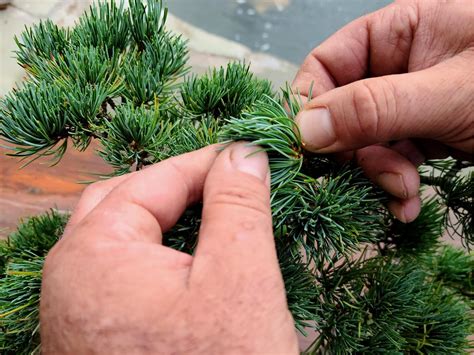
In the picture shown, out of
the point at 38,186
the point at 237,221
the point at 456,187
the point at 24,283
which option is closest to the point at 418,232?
the point at 456,187

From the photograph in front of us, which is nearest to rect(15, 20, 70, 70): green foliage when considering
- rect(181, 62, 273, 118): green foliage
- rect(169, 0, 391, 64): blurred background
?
rect(181, 62, 273, 118): green foliage

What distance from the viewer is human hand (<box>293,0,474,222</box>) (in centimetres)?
40

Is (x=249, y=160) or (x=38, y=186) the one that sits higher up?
(x=249, y=160)

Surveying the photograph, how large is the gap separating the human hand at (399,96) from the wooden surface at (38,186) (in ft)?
1.68

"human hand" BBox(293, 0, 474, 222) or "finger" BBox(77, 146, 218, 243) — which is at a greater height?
"human hand" BBox(293, 0, 474, 222)

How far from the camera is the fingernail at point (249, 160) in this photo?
356 millimetres

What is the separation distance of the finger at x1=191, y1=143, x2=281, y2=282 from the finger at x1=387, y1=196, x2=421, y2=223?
0.53ft

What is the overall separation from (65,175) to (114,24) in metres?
0.51

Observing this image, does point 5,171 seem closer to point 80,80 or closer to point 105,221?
point 80,80

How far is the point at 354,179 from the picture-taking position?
16.1 inches

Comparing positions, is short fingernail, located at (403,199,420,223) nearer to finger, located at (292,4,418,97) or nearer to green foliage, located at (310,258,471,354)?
green foliage, located at (310,258,471,354)

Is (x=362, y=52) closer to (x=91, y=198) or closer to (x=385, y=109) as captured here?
(x=385, y=109)

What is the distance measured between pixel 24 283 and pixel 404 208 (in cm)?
36

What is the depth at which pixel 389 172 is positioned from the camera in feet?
1.44
